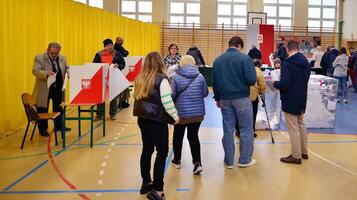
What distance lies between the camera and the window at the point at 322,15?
698 inches

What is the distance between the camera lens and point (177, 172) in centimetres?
424

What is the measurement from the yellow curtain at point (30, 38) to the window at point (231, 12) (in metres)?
8.60

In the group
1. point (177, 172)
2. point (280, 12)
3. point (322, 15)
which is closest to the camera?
point (177, 172)

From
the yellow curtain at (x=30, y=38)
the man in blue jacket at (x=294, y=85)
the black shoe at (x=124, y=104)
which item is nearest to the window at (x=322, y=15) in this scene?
the yellow curtain at (x=30, y=38)

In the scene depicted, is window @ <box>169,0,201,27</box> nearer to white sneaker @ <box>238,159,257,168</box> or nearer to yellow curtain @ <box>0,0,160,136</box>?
yellow curtain @ <box>0,0,160,136</box>

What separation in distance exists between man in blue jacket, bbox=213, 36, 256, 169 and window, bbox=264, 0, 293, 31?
14.0 m

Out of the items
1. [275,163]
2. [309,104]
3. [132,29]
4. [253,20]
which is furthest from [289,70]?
[253,20]

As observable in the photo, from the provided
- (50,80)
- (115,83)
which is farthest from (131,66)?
(50,80)

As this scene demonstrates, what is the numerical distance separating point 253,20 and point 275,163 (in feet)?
42.4

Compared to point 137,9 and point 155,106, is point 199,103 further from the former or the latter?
point 137,9

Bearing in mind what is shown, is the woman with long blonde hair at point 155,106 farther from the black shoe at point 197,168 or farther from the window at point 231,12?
the window at point 231,12

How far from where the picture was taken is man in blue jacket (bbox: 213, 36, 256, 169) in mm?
4152

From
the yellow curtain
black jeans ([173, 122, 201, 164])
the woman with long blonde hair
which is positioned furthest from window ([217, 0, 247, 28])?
the woman with long blonde hair

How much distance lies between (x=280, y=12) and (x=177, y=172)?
48.8 feet
